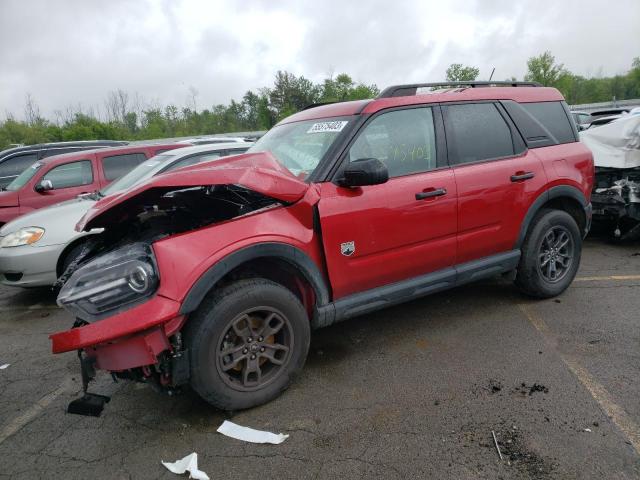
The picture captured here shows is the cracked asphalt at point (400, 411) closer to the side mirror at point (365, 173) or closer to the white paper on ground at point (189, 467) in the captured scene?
the white paper on ground at point (189, 467)

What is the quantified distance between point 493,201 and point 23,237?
4.64 m

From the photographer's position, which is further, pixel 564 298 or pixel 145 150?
pixel 145 150

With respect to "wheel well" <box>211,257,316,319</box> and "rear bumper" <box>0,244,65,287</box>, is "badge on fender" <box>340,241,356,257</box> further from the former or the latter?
"rear bumper" <box>0,244,65,287</box>

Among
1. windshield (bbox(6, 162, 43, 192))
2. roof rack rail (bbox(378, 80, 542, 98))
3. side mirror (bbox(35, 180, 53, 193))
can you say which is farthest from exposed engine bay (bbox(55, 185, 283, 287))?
windshield (bbox(6, 162, 43, 192))

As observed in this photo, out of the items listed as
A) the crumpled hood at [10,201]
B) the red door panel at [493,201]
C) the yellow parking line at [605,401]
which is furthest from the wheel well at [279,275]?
the crumpled hood at [10,201]

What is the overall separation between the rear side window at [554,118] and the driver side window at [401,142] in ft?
4.09

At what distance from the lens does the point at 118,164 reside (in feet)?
22.4

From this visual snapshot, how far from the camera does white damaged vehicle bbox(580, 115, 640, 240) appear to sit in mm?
5508

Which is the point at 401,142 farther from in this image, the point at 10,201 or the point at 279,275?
the point at 10,201

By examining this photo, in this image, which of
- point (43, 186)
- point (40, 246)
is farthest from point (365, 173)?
point (43, 186)

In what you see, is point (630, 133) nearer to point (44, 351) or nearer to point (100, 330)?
point (100, 330)

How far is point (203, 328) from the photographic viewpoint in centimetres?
245

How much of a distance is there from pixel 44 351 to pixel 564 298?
4.74 metres

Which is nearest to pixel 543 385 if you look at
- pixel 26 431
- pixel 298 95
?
pixel 26 431
